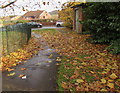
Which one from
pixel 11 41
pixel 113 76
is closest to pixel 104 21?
pixel 113 76

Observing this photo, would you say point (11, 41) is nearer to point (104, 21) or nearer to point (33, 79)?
point (33, 79)

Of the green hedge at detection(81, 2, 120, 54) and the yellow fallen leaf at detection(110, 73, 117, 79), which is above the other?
the green hedge at detection(81, 2, 120, 54)

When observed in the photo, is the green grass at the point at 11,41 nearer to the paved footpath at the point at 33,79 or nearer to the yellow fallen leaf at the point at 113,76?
the paved footpath at the point at 33,79

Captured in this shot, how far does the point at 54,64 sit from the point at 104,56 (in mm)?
2356

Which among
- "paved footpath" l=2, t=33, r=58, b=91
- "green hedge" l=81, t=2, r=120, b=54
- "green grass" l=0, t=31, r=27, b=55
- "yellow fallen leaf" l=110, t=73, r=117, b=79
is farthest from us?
"green hedge" l=81, t=2, r=120, b=54

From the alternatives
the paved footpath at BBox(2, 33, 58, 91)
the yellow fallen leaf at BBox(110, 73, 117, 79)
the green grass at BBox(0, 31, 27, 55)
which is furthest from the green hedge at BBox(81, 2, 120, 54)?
the green grass at BBox(0, 31, 27, 55)

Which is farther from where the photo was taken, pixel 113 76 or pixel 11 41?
pixel 11 41

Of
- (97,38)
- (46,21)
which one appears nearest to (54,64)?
(97,38)

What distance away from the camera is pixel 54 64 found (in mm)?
5102

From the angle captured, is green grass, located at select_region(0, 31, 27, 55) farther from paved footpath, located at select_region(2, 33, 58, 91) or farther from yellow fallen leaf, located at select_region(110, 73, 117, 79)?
yellow fallen leaf, located at select_region(110, 73, 117, 79)

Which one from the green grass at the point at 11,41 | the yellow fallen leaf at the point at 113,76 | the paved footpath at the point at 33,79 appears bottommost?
the paved footpath at the point at 33,79

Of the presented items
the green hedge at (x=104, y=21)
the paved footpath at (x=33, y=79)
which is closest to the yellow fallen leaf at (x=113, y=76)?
the paved footpath at (x=33, y=79)

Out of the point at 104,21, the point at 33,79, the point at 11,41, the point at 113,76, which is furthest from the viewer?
the point at 104,21

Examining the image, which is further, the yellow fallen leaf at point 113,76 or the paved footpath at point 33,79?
the yellow fallen leaf at point 113,76
